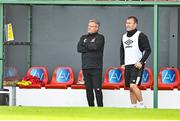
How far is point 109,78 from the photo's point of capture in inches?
407

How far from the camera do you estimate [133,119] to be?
349cm

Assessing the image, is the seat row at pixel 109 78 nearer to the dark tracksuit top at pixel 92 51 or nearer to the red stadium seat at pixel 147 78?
the red stadium seat at pixel 147 78

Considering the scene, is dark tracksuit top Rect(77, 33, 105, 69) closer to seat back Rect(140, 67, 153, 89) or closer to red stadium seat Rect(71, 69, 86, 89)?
red stadium seat Rect(71, 69, 86, 89)

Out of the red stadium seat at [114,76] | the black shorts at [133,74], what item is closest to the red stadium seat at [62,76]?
the red stadium seat at [114,76]

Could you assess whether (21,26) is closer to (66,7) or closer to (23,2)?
(66,7)

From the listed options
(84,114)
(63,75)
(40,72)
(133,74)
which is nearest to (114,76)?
(63,75)

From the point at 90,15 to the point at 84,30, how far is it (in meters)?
0.34

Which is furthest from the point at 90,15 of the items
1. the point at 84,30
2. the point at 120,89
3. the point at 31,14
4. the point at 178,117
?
the point at 178,117

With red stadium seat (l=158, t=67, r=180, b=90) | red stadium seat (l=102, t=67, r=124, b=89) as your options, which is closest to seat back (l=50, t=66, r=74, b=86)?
red stadium seat (l=102, t=67, r=124, b=89)

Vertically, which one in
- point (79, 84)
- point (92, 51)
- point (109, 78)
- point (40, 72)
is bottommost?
point (79, 84)

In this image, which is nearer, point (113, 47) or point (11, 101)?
point (11, 101)

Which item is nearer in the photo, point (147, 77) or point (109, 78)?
point (147, 77)

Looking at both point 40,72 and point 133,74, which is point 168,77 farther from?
point 40,72

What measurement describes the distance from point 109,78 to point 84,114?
6682mm
